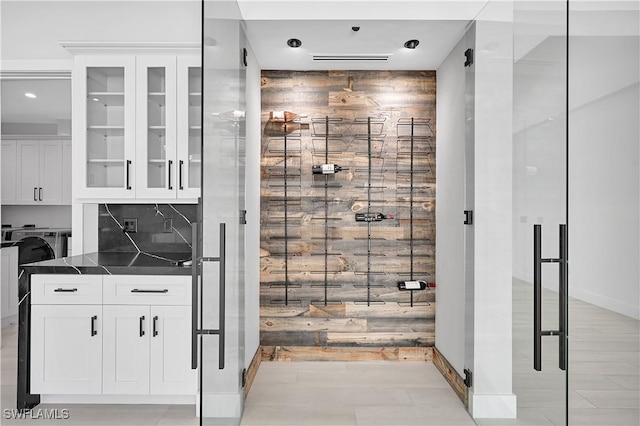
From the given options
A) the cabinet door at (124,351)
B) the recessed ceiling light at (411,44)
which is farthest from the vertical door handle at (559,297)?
the cabinet door at (124,351)

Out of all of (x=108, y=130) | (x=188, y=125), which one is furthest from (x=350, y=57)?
(x=108, y=130)

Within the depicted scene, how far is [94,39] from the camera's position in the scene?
3506 mm

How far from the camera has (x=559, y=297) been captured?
1.67 meters

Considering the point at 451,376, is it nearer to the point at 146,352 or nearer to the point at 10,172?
the point at 146,352

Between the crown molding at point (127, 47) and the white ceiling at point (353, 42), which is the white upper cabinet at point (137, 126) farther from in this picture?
the white ceiling at point (353, 42)

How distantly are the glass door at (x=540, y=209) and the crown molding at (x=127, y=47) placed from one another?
2.07m

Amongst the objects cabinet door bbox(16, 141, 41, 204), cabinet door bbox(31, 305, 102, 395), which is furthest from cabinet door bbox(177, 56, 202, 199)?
cabinet door bbox(16, 141, 41, 204)

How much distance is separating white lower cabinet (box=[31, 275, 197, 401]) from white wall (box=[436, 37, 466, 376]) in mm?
1794

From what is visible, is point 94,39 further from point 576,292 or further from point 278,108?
point 576,292

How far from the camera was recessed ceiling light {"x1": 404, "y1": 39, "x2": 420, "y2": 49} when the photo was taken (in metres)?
3.19

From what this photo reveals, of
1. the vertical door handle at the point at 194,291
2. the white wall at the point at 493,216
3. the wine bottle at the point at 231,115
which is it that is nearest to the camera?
the vertical door handle at the point at 194,291

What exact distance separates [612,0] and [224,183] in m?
1.79

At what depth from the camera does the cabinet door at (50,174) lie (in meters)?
5.84

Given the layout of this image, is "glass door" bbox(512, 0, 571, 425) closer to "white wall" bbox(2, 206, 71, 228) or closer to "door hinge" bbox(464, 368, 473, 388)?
"door hinge" bbox(464, 368, 473, 388)
